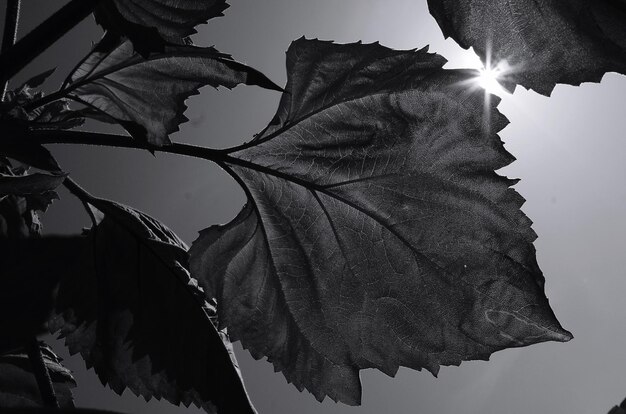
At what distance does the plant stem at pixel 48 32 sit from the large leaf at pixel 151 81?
0.07 m

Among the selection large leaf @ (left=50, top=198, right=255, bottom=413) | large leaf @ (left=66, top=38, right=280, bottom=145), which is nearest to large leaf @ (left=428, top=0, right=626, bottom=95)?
large leaf @ (left=66, top=38, right=280, bottom=145)

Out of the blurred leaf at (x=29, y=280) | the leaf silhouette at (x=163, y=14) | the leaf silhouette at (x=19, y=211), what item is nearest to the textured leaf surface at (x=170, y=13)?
the leaf silhouette at (x=163, y=14)

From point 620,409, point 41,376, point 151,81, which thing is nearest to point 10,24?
point 151,81

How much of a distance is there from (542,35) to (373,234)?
143mm

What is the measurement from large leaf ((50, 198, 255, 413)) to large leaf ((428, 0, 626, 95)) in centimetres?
21

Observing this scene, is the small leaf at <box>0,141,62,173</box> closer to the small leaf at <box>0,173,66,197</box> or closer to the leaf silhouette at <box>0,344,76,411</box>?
the small leaf at <box>0,173,66,197</box>

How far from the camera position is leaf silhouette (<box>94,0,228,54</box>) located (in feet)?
1.15

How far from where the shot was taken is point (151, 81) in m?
0.42

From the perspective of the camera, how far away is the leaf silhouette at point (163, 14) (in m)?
0.35

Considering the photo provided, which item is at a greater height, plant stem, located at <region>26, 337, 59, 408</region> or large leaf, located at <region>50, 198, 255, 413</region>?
large leaf, located at <region>50, 198, 255, 413</region>

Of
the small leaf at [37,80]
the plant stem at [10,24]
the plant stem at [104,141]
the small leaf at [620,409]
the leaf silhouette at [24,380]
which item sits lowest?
the leaf silhouette at [24,380]

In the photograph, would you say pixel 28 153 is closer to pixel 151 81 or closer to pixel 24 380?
pixel 151 81

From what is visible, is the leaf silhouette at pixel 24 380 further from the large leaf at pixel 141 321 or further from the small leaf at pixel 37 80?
the small leaf at pixel 37 80

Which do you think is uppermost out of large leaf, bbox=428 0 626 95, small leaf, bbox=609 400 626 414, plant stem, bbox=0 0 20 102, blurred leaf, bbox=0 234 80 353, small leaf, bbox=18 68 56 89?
large leaf, bbox=428 0 626 95
